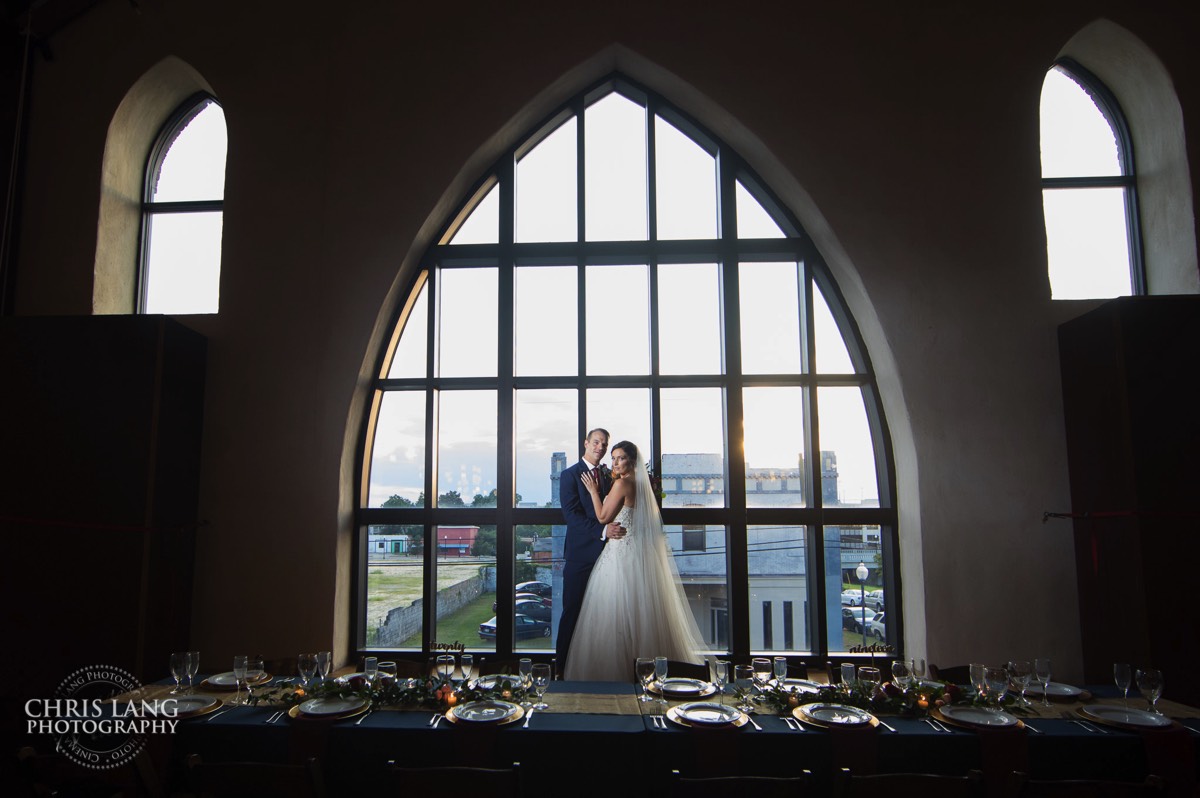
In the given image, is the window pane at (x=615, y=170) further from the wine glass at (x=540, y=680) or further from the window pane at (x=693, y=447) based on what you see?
the wine glass at (x=540, y=680)

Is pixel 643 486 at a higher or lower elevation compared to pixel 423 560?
higher

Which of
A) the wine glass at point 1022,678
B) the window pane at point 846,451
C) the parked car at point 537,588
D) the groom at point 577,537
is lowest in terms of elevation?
the wine glass at point 1022,678

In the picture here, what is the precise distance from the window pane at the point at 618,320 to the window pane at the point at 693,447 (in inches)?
14.1

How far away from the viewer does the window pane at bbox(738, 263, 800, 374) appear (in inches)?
201

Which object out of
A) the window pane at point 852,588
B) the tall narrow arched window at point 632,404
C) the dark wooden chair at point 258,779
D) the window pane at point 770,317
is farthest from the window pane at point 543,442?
the dark wooden chair at point 258,779

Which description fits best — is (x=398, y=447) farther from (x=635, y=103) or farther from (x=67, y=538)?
(x=635, y=103)

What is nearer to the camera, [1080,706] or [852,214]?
[1080,706]

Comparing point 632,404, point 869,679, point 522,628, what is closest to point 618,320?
point 632,404

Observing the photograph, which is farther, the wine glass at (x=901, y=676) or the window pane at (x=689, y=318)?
the window pane at (x=689, y=318)

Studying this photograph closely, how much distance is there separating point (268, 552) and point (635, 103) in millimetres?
3990

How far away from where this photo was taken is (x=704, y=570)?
4.97 metres

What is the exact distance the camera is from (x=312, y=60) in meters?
5.13

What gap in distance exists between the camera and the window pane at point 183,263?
17.2ft

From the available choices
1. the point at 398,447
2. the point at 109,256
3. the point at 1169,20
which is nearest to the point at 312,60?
the point at 109,256
